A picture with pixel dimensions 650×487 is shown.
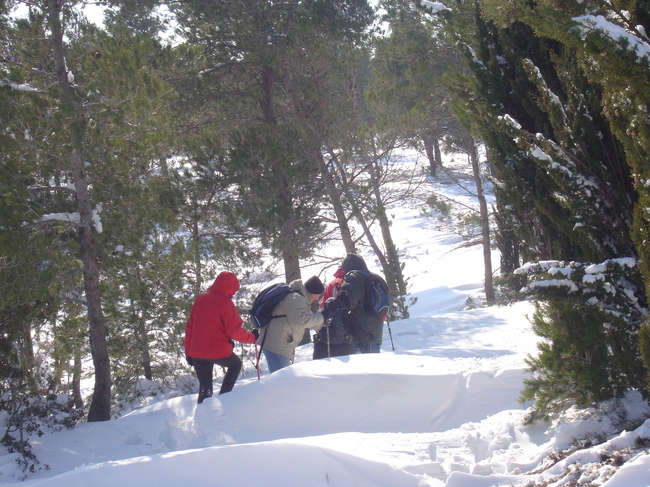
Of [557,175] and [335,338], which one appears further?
[335,338]

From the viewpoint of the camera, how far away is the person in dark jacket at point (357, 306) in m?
6.54

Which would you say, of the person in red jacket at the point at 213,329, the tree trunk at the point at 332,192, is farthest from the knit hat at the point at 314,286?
the tree trunk at the point at 332,192

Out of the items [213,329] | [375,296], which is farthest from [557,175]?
[213,329]

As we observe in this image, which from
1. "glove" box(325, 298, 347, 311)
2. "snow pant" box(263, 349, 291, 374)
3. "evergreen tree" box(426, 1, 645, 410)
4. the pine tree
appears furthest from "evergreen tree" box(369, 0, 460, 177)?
"evergreen tree" box(426, 1, 645, 410)

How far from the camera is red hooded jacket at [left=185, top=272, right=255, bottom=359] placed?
5773mm

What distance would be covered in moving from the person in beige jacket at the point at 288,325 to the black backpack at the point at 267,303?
0.05m

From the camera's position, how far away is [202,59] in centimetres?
1059

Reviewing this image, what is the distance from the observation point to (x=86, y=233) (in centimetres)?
689

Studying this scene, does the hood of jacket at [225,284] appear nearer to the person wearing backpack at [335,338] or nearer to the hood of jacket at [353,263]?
the person wearing backpack at [335,338]

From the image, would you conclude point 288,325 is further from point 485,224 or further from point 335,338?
point 485,224

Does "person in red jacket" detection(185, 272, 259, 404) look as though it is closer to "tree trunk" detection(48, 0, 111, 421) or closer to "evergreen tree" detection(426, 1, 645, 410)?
"tree trunk" detection(48, 0, 111, 421)

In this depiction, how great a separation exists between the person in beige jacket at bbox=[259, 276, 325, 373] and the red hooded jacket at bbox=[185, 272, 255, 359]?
439mm

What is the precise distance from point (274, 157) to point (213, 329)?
543 centimetres

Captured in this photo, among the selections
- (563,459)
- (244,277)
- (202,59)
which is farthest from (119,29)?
(563,459)
